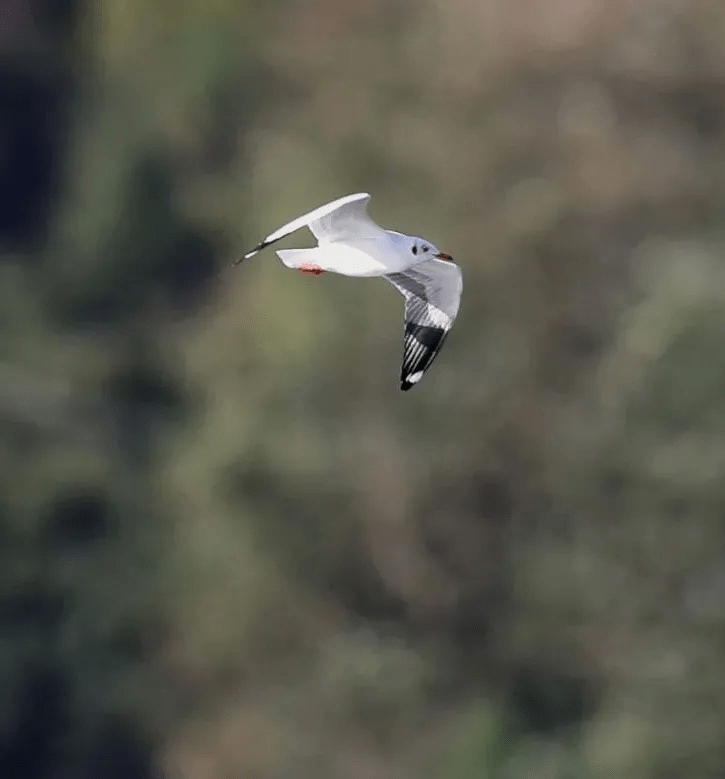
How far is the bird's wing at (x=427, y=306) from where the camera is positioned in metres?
8.19

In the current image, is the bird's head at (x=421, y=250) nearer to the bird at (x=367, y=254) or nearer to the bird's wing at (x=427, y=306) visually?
the bird at (x=367, y=254)

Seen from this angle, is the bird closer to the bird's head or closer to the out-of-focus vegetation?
the bird's head

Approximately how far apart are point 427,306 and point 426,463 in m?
7.89

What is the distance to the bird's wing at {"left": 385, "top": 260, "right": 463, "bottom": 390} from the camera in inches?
322

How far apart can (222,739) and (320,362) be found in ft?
9.32

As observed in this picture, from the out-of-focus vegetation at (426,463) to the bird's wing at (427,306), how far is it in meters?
6.22

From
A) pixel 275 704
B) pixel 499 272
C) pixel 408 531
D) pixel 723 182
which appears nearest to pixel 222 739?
pixel 275 704

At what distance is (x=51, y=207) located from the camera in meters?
27.5

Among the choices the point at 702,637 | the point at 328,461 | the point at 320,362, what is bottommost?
the point at 702,637

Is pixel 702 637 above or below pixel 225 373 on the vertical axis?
below

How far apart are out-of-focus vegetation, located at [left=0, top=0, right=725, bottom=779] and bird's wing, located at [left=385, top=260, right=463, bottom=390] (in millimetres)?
6219

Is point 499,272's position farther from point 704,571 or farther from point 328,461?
point 704,571

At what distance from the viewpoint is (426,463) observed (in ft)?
53.0

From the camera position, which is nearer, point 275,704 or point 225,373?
point 275,704
